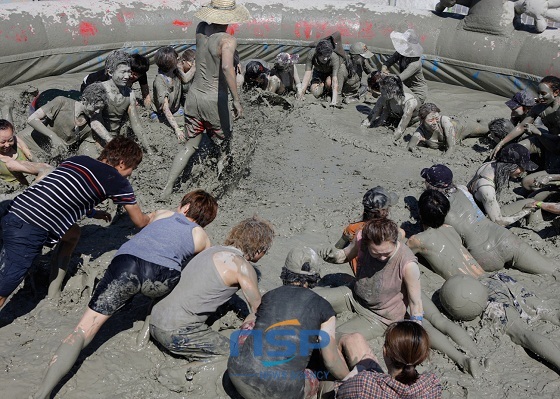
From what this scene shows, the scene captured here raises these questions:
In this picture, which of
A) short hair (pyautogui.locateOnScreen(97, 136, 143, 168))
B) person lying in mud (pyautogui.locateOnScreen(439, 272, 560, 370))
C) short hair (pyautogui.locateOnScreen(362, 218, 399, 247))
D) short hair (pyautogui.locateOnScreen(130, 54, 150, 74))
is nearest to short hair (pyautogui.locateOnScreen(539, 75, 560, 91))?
person lying in mud (pyautogui.locateOnScreen(439, 272, 560, 370))

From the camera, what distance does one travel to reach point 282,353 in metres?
3.28

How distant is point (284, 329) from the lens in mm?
3311

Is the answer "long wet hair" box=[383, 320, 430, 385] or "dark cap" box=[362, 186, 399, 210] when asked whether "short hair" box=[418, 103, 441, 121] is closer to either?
"dark cap" box=[362, 186, 399, 210]

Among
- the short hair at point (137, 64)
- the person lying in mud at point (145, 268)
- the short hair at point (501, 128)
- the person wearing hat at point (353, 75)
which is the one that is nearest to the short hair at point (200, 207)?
the person lying in mud at point (145, 268)

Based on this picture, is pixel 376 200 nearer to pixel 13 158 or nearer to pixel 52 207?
pixel 52 207

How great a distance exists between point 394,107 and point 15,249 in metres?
5.15

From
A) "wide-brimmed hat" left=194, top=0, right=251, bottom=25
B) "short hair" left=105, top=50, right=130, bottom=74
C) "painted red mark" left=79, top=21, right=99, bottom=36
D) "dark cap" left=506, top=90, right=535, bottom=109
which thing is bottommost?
"dark cap" left=506, top=90, right=535, bottom=109

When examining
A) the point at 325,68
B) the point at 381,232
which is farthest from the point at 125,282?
the point at 325,68

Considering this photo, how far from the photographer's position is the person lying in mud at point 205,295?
369 centimetres

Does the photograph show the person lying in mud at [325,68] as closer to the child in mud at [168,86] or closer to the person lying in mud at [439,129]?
the person lying in mud at [439,129]

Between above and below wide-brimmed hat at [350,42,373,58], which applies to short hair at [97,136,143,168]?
above

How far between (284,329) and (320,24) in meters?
7.52

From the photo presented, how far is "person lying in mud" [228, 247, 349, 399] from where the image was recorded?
3297 mm

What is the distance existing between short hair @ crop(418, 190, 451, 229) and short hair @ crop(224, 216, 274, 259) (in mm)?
1584
